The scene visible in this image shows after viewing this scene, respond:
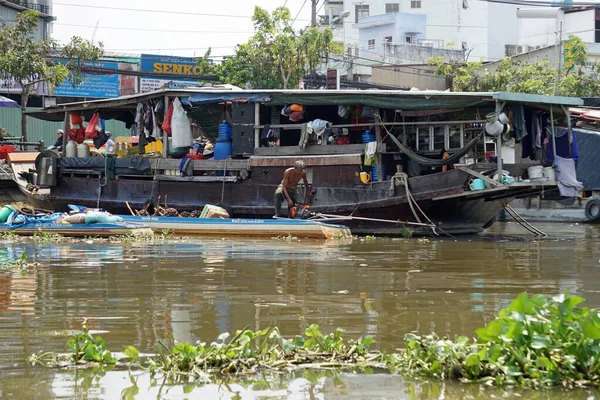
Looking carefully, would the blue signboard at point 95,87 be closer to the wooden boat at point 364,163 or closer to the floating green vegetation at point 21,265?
the wooden boat at point 364,163

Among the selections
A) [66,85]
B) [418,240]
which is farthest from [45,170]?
[66,85]

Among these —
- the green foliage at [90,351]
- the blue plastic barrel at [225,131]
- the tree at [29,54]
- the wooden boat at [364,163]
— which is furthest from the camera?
the tree at [29,54]

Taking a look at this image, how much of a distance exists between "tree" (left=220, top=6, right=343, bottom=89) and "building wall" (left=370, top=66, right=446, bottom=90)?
782 centimetres

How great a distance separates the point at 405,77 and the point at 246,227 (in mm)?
30090

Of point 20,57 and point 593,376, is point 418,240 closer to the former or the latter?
point 593,376

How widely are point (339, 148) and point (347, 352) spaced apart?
35.9ft

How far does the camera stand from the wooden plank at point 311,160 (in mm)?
15766

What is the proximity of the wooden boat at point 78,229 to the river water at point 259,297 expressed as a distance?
89cm

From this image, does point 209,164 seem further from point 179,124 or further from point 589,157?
point 589,157

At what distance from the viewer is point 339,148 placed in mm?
16047

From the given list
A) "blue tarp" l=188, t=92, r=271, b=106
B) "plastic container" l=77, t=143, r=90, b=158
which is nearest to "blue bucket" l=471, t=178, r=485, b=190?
"blue tarp" l=188, t=92, r=271, b=106

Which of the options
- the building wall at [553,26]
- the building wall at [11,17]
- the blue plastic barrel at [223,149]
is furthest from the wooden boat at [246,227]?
the building wall at [553,26]

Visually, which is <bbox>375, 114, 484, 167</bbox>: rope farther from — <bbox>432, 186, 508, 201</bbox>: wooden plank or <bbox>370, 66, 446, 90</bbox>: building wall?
<bbox>370, 66, 446, 90</bbox>: building wall

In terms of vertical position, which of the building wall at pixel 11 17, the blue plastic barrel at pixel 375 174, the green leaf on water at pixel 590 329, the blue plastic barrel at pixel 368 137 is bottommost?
the green leaf on water at pixel 590 329
